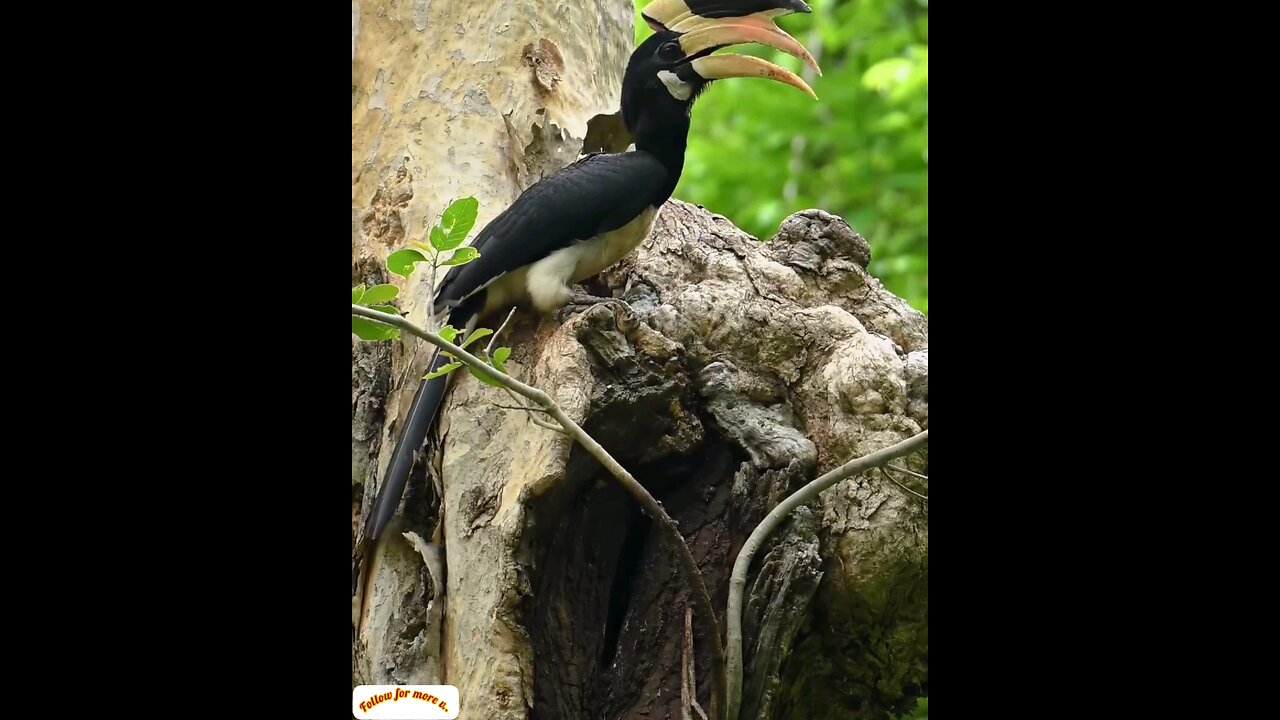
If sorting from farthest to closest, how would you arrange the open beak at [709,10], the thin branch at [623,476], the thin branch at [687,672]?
the open beak at [709,10] < the thin branch at [687,672] < the thin branch at [623,476]

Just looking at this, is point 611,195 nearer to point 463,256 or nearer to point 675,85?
point 675,85

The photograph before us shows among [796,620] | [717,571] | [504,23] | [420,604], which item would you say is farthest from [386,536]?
[504,23]

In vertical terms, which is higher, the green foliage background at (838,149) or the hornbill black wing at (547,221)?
the green foliage background at (838,149)

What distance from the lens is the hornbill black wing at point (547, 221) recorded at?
6.06ft

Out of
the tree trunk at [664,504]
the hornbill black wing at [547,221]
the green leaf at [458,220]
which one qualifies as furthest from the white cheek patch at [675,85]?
the green leaf at [458,220]

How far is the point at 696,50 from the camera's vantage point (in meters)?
1.91

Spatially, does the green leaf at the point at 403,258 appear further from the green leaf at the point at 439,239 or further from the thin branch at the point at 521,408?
the thin branch at the point at 521,408

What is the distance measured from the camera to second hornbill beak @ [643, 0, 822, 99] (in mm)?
1848

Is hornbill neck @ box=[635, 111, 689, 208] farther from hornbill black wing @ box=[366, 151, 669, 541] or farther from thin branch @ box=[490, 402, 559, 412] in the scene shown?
thin branch @ box=[490, 402, 559, 412]

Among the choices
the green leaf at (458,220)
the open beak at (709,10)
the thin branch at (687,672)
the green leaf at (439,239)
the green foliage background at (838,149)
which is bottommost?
the thin branch at (687,672)

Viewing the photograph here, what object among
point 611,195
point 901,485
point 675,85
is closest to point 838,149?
point 675,85

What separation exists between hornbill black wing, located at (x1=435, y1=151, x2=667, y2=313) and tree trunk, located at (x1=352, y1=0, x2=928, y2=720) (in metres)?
0.08

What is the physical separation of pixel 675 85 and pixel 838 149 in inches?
40.0

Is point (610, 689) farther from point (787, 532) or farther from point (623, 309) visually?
point (623, 309)
